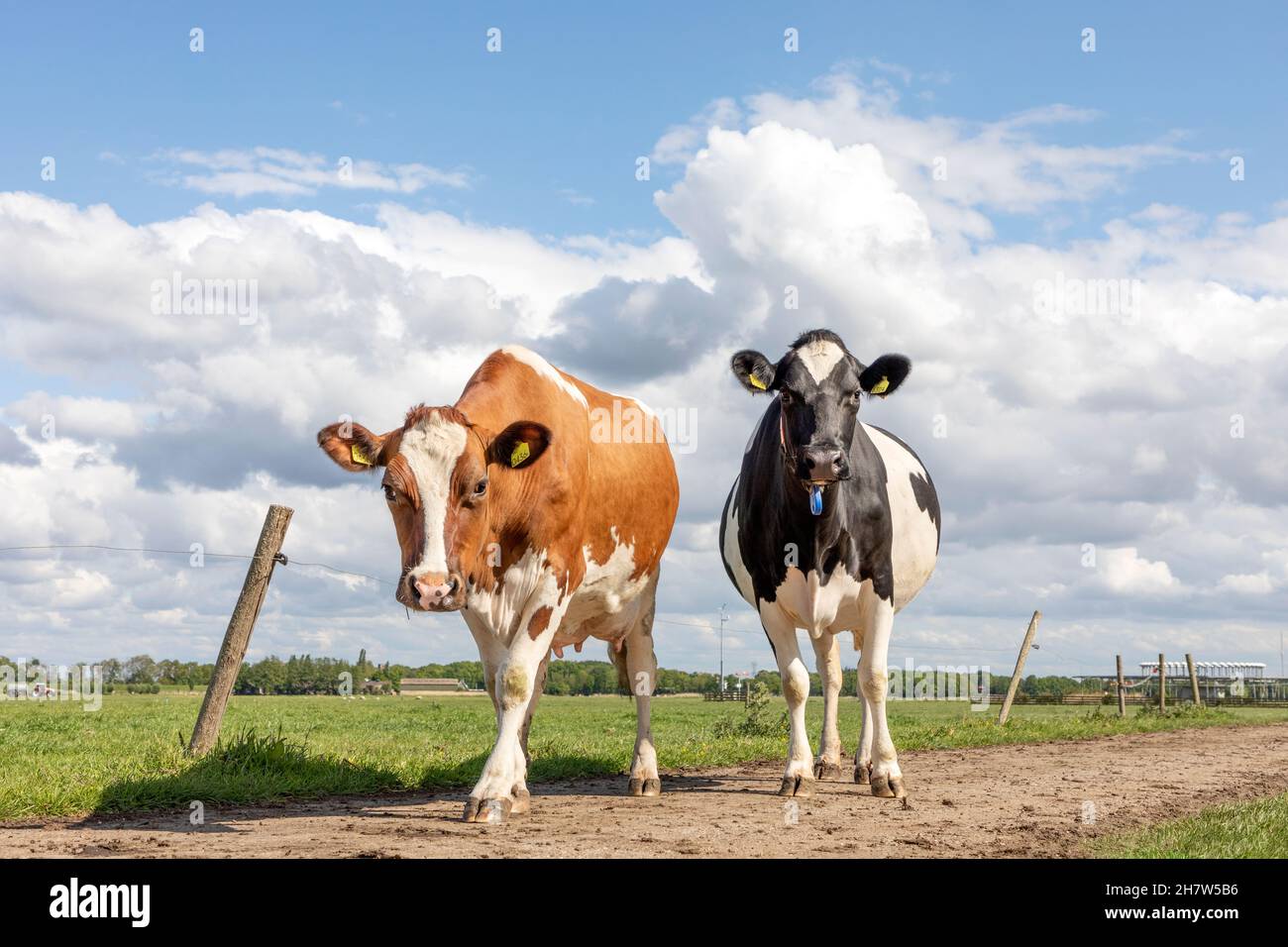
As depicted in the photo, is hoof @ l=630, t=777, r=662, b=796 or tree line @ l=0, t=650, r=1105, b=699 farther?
tree line @ l=0, t=650, r=1105, b=699

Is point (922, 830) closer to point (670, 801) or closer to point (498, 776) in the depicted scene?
point (670, 801)

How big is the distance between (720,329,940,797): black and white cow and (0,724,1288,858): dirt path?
76 cm

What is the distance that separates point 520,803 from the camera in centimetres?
797

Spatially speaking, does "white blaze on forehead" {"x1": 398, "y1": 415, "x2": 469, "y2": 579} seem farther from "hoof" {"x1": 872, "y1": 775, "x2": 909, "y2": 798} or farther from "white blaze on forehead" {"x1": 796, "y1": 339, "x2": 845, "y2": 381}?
"hoof" {"x1": 872, "y1": 775, "x2": 909, "y2": 798}

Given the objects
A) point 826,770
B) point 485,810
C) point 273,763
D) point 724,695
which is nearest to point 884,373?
point 826,770

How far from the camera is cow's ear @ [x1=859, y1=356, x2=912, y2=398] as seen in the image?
9.52 meters

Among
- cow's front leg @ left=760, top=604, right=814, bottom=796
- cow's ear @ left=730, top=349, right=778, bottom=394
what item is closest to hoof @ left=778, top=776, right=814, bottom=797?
cow's front leg @ left=760, top=604, right=814, bottom=796

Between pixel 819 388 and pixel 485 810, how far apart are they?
13.3 ft

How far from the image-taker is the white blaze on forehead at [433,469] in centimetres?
717

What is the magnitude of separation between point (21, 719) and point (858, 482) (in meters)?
21.0

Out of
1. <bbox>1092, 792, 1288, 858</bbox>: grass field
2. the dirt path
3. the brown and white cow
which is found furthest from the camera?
the brown and white cow

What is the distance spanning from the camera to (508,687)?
7945 mm

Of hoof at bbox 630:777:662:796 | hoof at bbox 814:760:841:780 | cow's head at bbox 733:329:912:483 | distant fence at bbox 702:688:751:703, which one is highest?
cow's head at bbox 733:329:912:483
